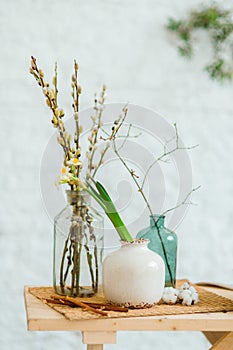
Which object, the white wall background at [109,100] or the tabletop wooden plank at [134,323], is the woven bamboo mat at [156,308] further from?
the white wall background at [109,100]

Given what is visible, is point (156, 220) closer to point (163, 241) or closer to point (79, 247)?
point (163, 241)

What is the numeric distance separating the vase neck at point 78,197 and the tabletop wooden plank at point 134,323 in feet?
0.92

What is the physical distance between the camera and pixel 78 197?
61.2 inches

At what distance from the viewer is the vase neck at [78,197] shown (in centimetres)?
155

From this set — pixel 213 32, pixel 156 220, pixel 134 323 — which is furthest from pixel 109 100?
pixel 134 323

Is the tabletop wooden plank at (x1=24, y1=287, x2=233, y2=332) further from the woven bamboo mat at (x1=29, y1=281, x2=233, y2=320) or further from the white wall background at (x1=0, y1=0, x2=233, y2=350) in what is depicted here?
the white wall background at (x1=0, y1=0, x2=233, y2=350)

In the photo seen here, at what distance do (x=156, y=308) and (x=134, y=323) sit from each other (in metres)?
0.13

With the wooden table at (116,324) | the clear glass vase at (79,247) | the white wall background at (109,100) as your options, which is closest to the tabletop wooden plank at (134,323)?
the wooden table at (116,324)

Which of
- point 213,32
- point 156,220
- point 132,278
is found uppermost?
point 213,32

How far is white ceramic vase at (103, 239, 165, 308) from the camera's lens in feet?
4.69

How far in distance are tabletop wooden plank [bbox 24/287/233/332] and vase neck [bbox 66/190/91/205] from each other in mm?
282

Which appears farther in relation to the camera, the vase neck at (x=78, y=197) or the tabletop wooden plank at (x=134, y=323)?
the vase neck at (x=78, y=197)

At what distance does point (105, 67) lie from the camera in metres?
2.54

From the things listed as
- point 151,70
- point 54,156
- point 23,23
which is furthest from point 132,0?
point 54,156
